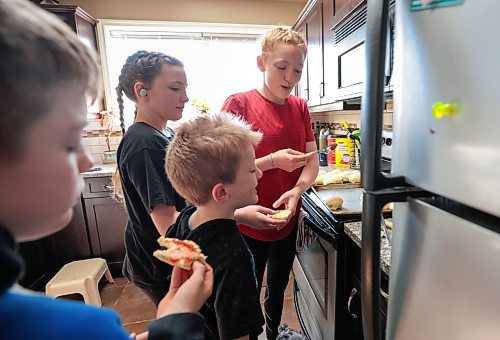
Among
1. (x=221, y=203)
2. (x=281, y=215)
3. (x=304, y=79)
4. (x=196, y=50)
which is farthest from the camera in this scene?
(x=196, y=50)

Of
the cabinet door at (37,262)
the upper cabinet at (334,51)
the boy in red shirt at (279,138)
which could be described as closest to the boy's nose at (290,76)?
the boy in red shirt at (279,138)

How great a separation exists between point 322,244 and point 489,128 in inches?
38.5

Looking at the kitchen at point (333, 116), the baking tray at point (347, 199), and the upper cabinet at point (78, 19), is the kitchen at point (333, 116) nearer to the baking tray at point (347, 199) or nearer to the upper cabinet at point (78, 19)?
the baking tray at point (347, 199)

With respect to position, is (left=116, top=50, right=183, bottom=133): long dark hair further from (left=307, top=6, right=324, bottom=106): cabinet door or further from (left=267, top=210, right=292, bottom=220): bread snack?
(left=307, top=6, right=324, bottom=106): cabinet door

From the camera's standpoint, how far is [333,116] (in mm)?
2824

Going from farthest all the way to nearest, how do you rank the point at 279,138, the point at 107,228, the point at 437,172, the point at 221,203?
the point at 107,228, the point at 279,138, the point at 221,203, the point at 437,172

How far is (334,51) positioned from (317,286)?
1411 millimetres

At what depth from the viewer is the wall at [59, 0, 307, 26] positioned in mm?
2742

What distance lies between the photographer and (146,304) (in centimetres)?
220

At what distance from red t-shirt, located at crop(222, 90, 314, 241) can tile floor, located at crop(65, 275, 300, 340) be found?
3.07 feet

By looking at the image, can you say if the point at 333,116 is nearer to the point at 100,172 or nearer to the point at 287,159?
the point at 287,159

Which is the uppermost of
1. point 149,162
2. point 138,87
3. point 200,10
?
point 200,10

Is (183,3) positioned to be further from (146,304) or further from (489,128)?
(489,128)

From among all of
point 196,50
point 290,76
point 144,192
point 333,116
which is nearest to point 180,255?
point 144,192
